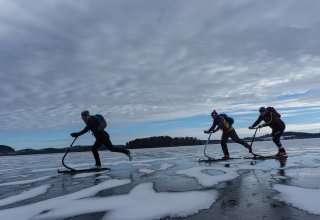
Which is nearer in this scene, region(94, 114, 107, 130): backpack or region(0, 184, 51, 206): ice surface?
region(0, 184, 51, 206): ice surface

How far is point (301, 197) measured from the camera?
226 inches

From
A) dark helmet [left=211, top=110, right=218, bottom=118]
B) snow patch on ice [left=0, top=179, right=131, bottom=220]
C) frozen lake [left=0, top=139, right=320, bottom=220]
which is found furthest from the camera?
dark helmet [left=211, top=110, right=218, bottom=118]

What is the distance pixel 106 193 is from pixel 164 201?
1.57m

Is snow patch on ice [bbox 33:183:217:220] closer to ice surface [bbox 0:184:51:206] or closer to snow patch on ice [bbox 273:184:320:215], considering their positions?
snow patch on ice [bbox 273:184:320:215]

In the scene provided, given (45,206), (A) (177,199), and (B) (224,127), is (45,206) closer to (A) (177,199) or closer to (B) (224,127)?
(A) (177,199)

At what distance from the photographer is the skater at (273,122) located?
15648 mm

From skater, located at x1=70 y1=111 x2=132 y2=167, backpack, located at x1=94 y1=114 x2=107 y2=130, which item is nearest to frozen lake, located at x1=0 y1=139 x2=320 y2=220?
skater, located at x1=70 y1=111 x2=132 y2=167

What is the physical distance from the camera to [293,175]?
8.57 meters

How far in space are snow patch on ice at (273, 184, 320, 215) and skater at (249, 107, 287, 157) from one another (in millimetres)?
9095

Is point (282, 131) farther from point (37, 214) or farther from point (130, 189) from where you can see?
point (37, 214)

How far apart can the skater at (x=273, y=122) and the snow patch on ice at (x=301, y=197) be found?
29.8 ft

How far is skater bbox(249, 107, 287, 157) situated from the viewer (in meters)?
15.6

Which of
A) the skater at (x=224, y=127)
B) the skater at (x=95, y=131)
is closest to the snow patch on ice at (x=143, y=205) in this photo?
the skater at (x=95, y=131)

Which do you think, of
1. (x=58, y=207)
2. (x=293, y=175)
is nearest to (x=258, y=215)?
(x=58, y=207)
